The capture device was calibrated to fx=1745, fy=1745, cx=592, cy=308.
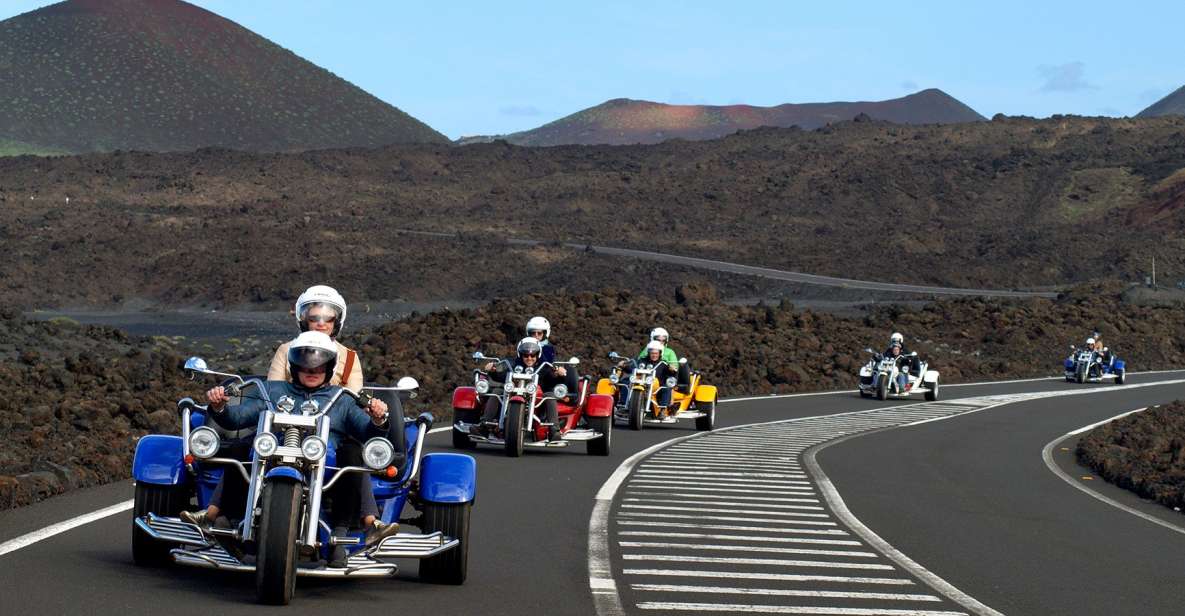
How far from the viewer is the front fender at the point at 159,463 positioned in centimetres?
1033

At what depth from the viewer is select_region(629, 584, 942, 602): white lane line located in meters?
10.5

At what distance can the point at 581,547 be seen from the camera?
12539 mm

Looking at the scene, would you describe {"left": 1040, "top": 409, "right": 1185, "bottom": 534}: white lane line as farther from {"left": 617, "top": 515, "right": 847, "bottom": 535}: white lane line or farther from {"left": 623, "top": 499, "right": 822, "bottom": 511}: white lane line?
{"left": 617, "top": 515, "right": 847, "bottom": 535}: white lane line

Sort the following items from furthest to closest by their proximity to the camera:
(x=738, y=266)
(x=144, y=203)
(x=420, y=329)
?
(x=144, y=203), (x=738, y=266), (x=420, y=329)

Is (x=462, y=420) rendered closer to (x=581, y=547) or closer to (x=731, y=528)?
(x=731, y=528)

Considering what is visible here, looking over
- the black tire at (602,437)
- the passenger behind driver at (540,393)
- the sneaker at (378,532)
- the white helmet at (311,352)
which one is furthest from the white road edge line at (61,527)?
the black tire at (602,437)

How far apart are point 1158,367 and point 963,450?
41675mm

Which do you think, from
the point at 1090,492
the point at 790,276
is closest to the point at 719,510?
the point at 1090,492

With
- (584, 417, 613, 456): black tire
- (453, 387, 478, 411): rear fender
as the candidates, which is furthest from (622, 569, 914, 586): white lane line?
(453, 387, 478, 411): rear fender

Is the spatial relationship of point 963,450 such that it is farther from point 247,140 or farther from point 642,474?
point 247,140

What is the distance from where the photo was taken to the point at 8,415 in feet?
73.9

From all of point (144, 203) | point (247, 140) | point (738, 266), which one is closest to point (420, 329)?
point (738, 266)

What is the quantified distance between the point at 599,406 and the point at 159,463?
1146cm

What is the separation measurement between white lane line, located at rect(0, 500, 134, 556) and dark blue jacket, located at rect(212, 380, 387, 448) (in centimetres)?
214
